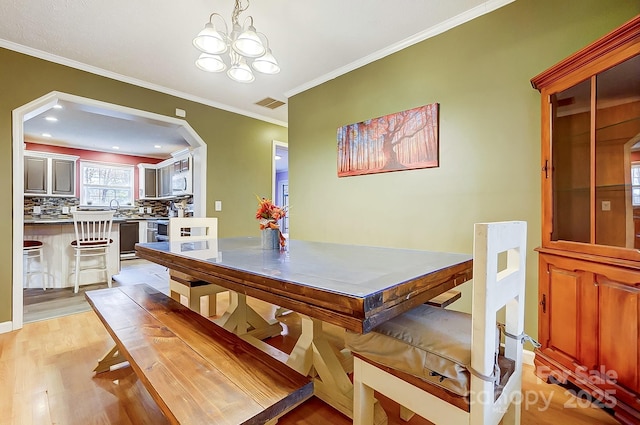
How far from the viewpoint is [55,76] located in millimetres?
2709

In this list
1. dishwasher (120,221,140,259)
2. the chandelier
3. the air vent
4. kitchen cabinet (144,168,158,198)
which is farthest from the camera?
kitchen cabinet (144,168,158,198)

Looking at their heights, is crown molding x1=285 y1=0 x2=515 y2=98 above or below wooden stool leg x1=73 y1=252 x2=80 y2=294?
above

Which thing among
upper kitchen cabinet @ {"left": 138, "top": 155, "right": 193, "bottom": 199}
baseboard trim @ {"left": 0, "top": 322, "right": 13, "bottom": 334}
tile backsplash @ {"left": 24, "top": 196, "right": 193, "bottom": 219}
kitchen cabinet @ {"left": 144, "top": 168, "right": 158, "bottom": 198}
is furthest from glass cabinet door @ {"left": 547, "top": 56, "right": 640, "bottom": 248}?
kitchen cabinet @ {"left": 144, "top": 168, "right": 158, "bottom": 198}

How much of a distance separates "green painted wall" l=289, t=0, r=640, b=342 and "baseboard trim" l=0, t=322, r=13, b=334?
117 inches

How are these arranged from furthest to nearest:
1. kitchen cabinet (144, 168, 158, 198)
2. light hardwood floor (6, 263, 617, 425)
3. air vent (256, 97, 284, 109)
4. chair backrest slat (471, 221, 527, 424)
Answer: kitchen cabinet (144, 168, 158, 198) → air vent (256, 97, 284, 109) → light hardwood floor (6, 263, 617, 425) → chair backrest slat (471, 221, 527, 424)

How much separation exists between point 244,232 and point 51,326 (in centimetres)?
229

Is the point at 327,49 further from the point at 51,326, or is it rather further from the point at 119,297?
the point at 51,326

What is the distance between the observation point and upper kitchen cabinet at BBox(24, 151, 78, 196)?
5.55 meters

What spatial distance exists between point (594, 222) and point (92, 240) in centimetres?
483

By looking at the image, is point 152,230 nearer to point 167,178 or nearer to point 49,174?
point 167,178

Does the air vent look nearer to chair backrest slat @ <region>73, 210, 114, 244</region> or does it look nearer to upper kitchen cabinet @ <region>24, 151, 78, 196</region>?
chair backrest slat @ <region>73, 210, 114, 244</region>

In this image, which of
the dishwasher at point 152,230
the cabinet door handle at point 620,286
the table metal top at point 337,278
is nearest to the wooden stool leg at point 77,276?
the table metal top at point 337,278

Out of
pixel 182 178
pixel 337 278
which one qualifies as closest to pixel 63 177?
pixel 182 178

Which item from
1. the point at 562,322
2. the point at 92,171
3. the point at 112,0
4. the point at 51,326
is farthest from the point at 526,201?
the point at 92,171
